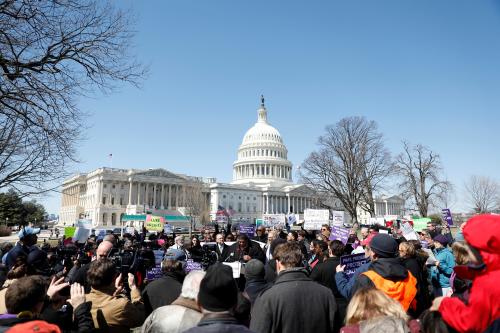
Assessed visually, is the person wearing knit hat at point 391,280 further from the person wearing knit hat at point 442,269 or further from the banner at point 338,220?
the banner at point 338,220

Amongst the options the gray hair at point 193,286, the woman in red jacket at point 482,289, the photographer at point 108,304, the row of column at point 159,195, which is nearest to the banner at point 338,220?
the photographer at point 108,304

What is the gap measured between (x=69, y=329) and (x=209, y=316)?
1749mm

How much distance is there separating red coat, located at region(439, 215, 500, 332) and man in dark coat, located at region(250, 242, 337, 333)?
56.8 inches

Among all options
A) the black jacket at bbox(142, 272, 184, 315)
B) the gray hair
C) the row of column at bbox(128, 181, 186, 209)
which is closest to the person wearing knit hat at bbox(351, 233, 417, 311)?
the gray hair

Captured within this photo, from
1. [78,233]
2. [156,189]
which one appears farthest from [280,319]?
[156,189]

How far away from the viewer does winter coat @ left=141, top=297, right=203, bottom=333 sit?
318 cm

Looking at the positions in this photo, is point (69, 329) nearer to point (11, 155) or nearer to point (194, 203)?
point (11, 155)

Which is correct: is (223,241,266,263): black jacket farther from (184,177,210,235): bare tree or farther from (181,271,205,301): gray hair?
(184,177,210,235): bare tree

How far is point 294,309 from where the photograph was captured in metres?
3.52

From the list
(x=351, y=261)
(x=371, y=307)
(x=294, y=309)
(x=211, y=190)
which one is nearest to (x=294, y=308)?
(x=294, y=309)

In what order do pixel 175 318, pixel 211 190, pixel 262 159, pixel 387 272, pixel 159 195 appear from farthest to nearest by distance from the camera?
1. pixel 262 159
2. pixel 211 190
3. pixel 159 195
4. pixel 387 272
5. pixel 175 318

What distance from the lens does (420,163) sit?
130 feet

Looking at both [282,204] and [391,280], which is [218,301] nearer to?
[391,280]

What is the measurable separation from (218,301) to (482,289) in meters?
1.70
